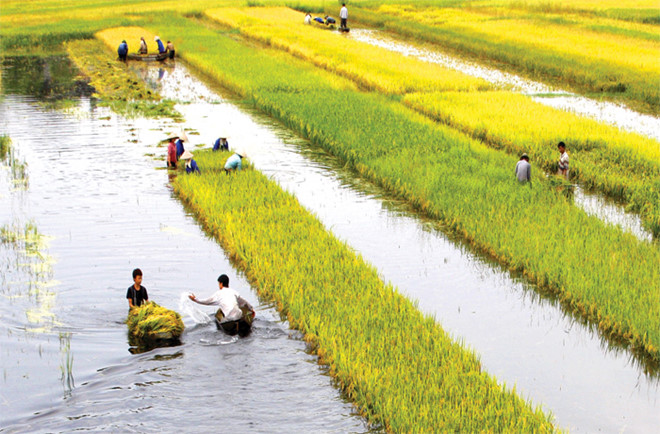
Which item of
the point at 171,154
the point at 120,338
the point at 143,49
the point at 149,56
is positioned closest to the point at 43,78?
the point at 149,56

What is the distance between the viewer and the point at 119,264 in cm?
1030

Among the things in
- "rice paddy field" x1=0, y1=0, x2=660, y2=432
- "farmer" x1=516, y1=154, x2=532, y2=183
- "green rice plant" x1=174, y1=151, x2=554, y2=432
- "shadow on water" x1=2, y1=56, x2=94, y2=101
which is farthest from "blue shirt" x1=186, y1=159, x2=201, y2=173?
"shadow on water" x1=2, y1=56, x2=94, y2=101

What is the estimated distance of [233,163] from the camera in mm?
14219

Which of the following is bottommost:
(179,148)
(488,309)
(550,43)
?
(488,309)

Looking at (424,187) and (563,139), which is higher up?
(563,139)

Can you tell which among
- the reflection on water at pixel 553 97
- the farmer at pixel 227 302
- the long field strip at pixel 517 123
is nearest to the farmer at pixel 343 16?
the reflection on water at pixel 553 97

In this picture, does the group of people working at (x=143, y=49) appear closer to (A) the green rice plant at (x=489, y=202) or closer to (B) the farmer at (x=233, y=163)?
(A) the green rice plant at (x=489, y=202)

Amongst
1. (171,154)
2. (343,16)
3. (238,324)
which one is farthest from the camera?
(343,16)

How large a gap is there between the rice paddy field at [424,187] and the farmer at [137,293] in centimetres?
57

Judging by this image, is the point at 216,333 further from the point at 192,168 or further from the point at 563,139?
the point at 563,139

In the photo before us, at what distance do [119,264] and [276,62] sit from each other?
18.0 meters

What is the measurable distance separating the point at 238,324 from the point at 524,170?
257 inches

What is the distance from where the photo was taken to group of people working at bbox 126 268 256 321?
8234mm

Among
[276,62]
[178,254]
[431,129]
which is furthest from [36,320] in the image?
[276,62]
